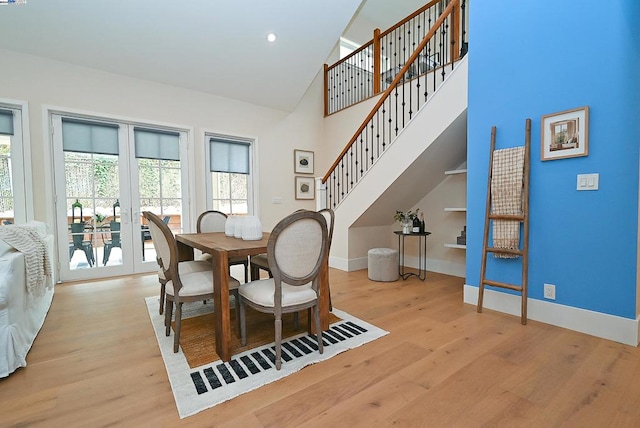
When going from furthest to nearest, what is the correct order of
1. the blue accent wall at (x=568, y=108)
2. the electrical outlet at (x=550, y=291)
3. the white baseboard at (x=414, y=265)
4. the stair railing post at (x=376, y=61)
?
the stair railing post at (x=376, y=61), the white baseboard at (x=414, y=265), the electrical outlet at (x=550, y=291), the blue accent wall at (x=568, y=108)

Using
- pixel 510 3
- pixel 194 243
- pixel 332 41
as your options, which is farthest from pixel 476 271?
pixel 332 41

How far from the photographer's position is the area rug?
1565 millimetres

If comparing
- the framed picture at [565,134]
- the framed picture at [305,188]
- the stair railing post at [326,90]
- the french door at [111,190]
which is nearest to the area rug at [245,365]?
the framed picture at [565,134]

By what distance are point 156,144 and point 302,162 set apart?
2528 mm

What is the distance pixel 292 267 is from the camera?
1874 mm

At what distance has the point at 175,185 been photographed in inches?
180

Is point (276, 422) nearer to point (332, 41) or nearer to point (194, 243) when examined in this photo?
point (194, 243)

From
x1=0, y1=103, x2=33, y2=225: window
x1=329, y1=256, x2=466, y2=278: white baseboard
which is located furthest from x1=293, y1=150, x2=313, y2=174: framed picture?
x1=0, y1=103, x2=33, y2=225: window

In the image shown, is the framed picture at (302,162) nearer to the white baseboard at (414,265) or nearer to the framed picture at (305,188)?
the framed picture at (305,188)

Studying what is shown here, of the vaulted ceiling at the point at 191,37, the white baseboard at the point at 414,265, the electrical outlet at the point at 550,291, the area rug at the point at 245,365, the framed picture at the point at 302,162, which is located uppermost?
the vaulted ceiling at the point at 191,37

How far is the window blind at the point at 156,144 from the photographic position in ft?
14.0

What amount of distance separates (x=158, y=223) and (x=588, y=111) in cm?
322

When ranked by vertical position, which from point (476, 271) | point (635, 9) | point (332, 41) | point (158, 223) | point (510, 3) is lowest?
point (476, 271)

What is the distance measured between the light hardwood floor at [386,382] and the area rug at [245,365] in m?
0.06
